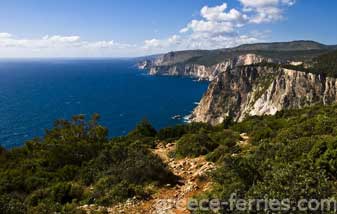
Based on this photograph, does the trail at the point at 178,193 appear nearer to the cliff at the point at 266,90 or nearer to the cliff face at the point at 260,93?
the cliff at the point at 266,90

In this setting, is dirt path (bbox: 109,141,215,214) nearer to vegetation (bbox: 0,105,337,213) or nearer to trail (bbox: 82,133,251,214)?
trail (bbox: 82,133,251,214)

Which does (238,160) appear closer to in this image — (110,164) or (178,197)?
(178,197)

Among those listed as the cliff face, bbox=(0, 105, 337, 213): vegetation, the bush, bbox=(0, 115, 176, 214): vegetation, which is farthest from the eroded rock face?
bbox=(0, 115, 176, 214): vegetation

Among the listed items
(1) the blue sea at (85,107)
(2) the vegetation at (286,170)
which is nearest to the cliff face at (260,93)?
(1) the blue sea at (85,107)

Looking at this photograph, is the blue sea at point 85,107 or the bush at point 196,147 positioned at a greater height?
the bush at point 196,147

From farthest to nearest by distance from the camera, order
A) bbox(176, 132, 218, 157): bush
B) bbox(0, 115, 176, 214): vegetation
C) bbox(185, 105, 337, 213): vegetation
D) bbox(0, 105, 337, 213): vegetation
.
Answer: bbox(176, 132, 218, 157): bush, bbox(0, 115, 176, 214): vegetation, bbox(0, 105, 337, 213): vegetation, bbox(185, 105, 337, 213): vegetation

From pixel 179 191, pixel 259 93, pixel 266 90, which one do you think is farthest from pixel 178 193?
pixel 259 93

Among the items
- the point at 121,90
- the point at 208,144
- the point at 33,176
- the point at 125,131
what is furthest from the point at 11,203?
the point at 121,90

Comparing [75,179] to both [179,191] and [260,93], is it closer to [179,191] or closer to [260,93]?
[179,191]
